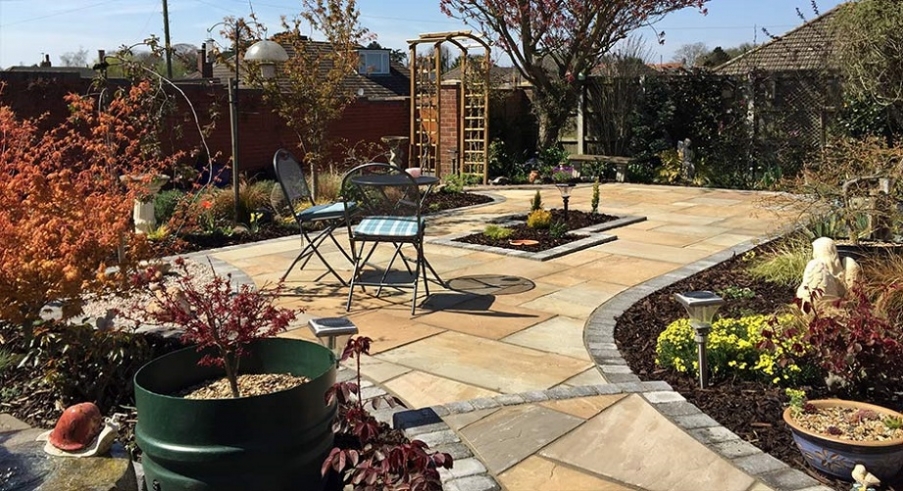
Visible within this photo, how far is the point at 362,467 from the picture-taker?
221 cm

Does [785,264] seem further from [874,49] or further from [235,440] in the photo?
[874,49]

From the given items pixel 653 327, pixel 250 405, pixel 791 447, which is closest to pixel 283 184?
pixel 653 327

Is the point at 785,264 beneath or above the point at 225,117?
beneath

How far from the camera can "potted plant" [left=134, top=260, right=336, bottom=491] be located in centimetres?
220

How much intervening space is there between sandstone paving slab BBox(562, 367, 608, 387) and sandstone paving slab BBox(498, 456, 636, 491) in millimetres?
862

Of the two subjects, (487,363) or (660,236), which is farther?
(660,236)

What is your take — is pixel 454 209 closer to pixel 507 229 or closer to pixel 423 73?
pixel 507 229

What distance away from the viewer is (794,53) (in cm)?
1186

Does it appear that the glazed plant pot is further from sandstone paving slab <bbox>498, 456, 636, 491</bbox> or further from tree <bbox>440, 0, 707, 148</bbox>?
tree <bbox>440, 0, 707, 148</bbox>

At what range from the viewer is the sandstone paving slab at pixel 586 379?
11.7 feet

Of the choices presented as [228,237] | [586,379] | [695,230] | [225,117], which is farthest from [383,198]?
[225,117]

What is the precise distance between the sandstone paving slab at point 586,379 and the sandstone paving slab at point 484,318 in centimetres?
75

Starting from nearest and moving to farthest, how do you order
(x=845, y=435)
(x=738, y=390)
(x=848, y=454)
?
(x=848, y=454) < (x=845, y=435) < (x=738, y=390)

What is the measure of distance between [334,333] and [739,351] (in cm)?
193
